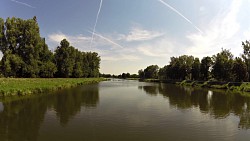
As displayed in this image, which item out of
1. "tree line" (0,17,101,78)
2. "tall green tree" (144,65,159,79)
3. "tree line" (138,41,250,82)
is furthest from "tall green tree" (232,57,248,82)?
"tall green tree" (144,65,159,79)

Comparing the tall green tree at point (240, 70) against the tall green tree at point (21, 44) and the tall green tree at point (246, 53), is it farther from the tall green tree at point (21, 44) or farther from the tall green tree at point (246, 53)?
the tall green tree at point (21, 44)

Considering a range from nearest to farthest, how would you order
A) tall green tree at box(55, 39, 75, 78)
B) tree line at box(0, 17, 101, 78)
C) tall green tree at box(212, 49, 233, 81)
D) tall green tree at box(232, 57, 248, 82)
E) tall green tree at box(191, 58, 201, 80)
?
tree line at box(0, 17, 101, 78) < tall green tree at box(232, 57, 248, 82) < tall green tree at box(212, 49, 233, 81) < tall green tree at box(55, 39, 75, 78) < tall green tree at box(191, 58, 201, 80)

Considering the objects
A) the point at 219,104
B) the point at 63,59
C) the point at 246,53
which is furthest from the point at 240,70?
the point at 63,59

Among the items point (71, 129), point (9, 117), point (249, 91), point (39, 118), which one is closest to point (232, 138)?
point (71, 129)

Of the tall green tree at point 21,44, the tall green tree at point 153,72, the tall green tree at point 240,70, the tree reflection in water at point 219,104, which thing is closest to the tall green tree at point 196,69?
the tall green tree at point 240,70

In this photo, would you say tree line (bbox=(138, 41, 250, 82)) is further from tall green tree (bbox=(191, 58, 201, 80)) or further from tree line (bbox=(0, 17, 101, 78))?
tree line (bbox=(0, 17, 101, 78))

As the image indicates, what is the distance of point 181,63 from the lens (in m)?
107

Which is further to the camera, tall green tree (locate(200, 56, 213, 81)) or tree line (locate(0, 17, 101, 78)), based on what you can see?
tall green tree (locate(200, 56, 213, 81))

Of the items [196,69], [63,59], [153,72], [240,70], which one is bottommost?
[240,70]

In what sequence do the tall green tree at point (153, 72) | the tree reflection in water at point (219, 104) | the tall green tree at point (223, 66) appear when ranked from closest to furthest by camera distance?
the tree reflection in water at point (219, 104) < the tall green tree at point (223, 66) < the tall green tree at point (153, 72)

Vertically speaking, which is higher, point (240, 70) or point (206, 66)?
point (206, 66)

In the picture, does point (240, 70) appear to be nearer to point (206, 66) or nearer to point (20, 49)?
point (206, 66)

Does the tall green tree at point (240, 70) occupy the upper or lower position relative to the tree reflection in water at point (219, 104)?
upper

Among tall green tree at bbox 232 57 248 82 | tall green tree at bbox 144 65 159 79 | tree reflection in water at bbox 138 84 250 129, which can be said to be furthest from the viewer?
tall green tree at bbox 144 65 159 79
